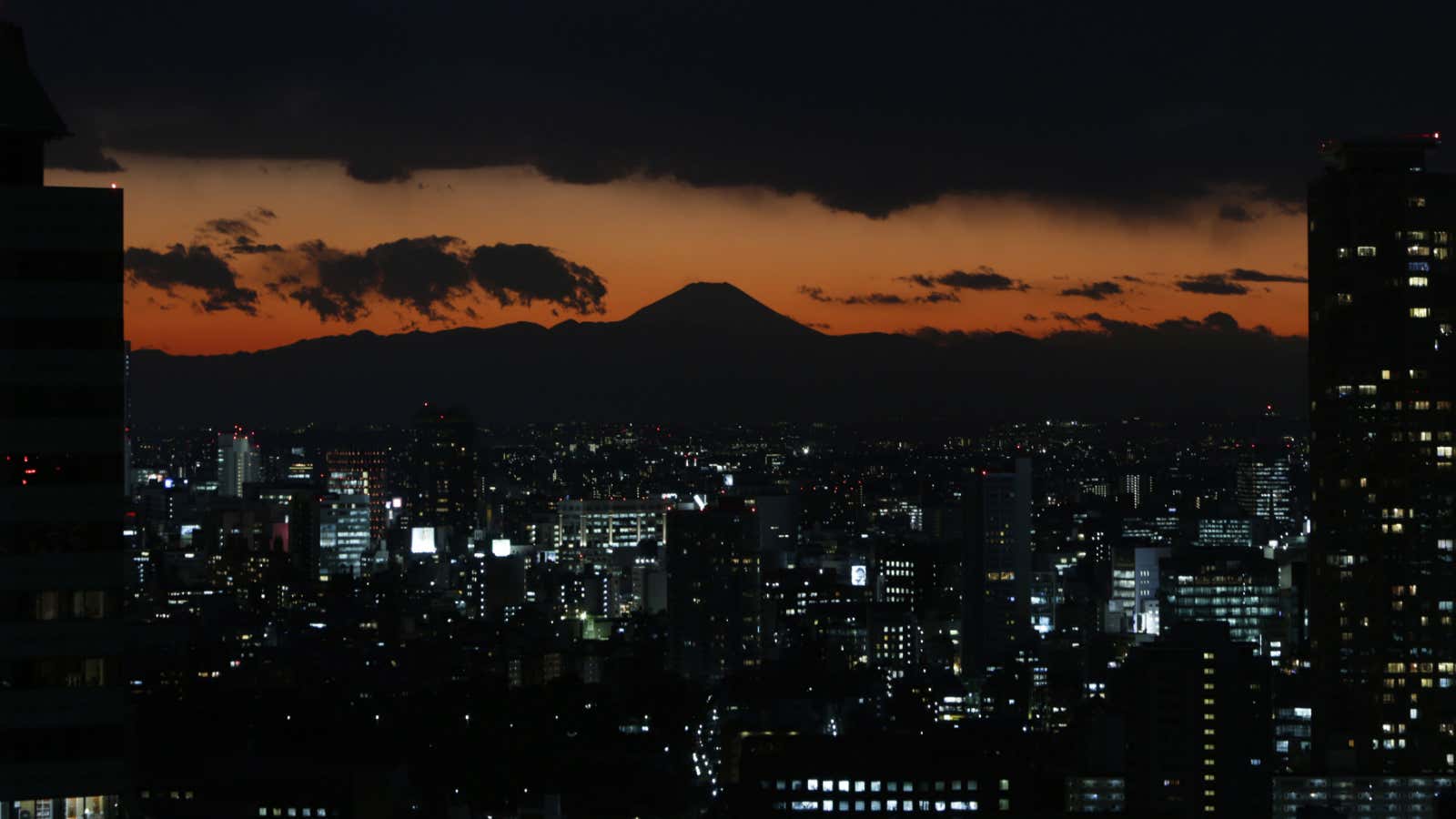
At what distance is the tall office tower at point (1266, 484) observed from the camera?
77062 millimetres

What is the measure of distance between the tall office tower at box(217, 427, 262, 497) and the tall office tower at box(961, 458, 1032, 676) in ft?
120

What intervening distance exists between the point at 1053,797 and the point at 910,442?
222ft

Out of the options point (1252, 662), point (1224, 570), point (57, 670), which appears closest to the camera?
point (57, 670)

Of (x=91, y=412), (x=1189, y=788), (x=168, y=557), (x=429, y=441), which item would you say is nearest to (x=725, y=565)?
(x=168, y=557)

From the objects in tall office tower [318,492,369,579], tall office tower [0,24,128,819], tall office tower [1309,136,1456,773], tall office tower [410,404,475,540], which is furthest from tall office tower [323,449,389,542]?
tall office tower [0,24,128,819]

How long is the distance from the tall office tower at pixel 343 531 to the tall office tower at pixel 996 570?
23.2 m

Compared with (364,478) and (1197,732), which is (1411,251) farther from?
(364,478)

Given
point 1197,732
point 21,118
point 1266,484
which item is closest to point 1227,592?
point 1197,732

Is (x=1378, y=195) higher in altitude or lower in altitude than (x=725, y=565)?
higher

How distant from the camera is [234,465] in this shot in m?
98.7

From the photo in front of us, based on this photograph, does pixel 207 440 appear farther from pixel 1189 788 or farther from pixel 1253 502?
pixel 1189 788

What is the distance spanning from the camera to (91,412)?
11.4 meters

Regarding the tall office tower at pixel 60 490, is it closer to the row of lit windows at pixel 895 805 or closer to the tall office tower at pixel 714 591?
the row of lit windows at pixel 895 805

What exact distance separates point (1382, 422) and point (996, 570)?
82.1ft
